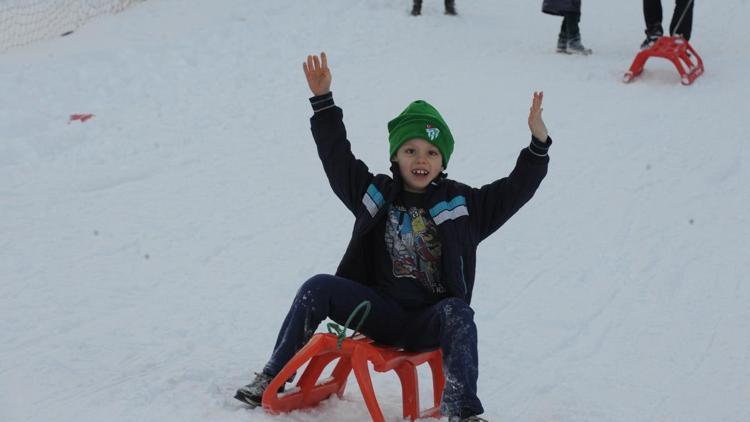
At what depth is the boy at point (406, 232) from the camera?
10.1 ft

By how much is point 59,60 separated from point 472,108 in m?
3.42

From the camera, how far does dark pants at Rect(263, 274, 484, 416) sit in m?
2.93

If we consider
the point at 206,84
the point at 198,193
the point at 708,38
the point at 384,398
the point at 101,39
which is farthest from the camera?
the point at 708,38

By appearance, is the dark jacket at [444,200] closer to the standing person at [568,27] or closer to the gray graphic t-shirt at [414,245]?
the gray graphic t-shirt at [414,245]

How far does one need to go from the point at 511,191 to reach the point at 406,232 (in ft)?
1.22

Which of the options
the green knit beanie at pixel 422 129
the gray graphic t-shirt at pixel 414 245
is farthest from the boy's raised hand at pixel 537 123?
the gray graphic t-shirt at pixel 414 245

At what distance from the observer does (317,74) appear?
3221 mm

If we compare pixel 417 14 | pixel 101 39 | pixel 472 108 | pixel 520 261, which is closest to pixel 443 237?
pixel 520 261

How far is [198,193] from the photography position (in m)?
5.75

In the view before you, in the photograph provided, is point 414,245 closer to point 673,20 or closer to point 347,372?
point 347,372

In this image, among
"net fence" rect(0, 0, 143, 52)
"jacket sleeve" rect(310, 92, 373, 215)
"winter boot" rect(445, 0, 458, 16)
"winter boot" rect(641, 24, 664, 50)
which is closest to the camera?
"jacket sleeve" rect(310, 92, 373, 215)

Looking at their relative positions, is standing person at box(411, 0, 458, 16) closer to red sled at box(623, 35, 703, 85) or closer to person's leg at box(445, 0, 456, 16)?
person's leg at box(445, 0, 456, 16)

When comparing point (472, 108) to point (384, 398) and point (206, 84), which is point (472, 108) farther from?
point (384, 398)

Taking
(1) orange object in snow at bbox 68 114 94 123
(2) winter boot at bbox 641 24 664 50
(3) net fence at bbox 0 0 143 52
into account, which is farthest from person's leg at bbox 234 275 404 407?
(3) net fence at bbox 0 0 143 52
